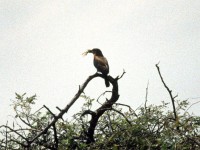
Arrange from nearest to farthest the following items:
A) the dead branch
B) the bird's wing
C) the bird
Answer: the dead branch → the bird → the bird's wing

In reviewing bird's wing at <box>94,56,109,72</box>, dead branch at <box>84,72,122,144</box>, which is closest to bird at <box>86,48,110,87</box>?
bird's wing at <box>94,56,109,72</box>

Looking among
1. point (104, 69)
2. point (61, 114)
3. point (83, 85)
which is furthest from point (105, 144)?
point (104, 69)

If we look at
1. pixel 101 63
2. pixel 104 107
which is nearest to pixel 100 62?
pixel 101 63

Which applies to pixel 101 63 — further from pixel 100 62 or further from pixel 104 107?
pixel 104 107

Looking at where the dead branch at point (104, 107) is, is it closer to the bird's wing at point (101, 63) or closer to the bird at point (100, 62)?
the bird at point (100, 62)

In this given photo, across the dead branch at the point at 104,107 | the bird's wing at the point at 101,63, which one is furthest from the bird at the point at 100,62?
the dead branch at the point at 104,107

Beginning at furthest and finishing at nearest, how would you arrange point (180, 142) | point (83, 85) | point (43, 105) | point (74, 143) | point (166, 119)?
1. point (83, 85)
2. point (74, 143)
3. point (43, 105)
4. point (166, 119)
5. point (180, 142)

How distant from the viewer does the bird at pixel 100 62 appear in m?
7.01

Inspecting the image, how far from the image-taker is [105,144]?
3.49 meters

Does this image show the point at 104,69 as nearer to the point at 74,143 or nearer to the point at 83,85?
the point at 83,85

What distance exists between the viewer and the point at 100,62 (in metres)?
7.54

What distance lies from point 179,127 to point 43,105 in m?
1.47

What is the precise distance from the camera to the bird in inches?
276

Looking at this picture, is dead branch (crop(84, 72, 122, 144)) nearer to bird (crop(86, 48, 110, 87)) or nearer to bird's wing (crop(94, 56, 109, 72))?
bird (crop(86, 48, 110, 87))
